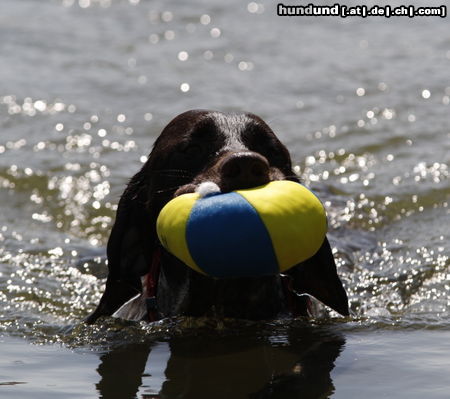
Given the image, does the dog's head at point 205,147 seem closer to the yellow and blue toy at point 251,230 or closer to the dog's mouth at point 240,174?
the dog's mouth at point 240,174

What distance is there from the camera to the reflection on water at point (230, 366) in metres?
3.86

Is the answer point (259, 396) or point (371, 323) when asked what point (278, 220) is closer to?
point (259, 396)

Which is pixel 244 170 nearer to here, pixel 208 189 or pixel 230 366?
pixel 208 189

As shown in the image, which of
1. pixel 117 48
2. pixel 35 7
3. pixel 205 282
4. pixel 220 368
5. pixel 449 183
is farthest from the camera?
pixel 35 7

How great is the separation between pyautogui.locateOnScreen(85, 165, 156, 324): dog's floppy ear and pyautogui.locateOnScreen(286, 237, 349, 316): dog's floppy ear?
29.6 inches

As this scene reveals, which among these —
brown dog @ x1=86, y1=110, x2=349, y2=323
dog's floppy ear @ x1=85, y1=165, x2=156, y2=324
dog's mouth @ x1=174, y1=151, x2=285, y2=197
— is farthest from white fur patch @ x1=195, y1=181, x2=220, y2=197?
dog's floppy ear @ x1=85, y1=165, x2=156, y2=324

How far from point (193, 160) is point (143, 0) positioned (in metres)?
9.68

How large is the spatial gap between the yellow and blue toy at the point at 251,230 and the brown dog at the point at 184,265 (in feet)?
2.12

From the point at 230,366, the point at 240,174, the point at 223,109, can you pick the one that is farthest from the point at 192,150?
the point at 223,109

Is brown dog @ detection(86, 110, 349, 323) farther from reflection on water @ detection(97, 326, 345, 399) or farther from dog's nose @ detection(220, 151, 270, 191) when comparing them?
dog's nose @ detection(220, 151, 270, 191)

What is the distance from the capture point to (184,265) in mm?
4785

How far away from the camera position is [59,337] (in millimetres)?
4938

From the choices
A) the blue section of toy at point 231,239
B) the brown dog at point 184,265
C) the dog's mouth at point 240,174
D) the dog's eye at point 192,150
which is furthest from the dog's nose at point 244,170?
the dog's eye at point 192,150

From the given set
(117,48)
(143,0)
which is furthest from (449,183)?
(143,0)
